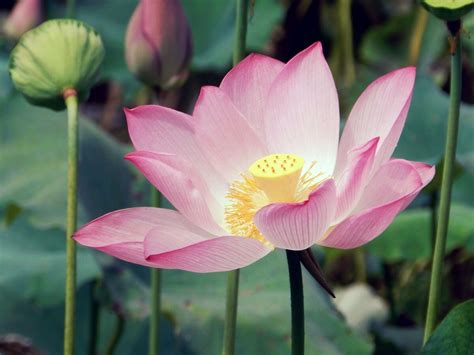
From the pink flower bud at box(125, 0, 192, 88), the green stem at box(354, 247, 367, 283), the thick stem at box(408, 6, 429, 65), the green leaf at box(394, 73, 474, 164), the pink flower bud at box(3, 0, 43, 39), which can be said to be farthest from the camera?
the thick stem at box(408, 6, 429, 65)

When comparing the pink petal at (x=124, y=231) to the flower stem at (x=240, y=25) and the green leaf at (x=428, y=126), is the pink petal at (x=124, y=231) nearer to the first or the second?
the flower stem at (x=240, y=25)

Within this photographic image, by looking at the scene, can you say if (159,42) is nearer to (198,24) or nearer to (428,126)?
(428,126)

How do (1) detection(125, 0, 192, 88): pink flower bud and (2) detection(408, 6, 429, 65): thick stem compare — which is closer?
(1) detection(125, 0, 192, 88): pink flower bud

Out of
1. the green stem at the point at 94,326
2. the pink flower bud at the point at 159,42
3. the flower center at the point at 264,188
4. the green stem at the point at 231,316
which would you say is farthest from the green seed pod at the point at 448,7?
the green stem at the point at 94,326

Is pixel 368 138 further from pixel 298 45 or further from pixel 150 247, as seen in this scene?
pixel 298 45

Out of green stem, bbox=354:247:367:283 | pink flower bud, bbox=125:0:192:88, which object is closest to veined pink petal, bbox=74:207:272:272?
pink flower bud, bbox=125:0:192:88

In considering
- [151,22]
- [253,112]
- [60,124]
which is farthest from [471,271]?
[253,112]

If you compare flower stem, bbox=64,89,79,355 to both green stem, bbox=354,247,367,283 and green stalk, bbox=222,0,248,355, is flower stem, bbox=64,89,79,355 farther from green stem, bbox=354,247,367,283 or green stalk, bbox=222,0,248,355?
green stem, bbox=354,247,367,283
